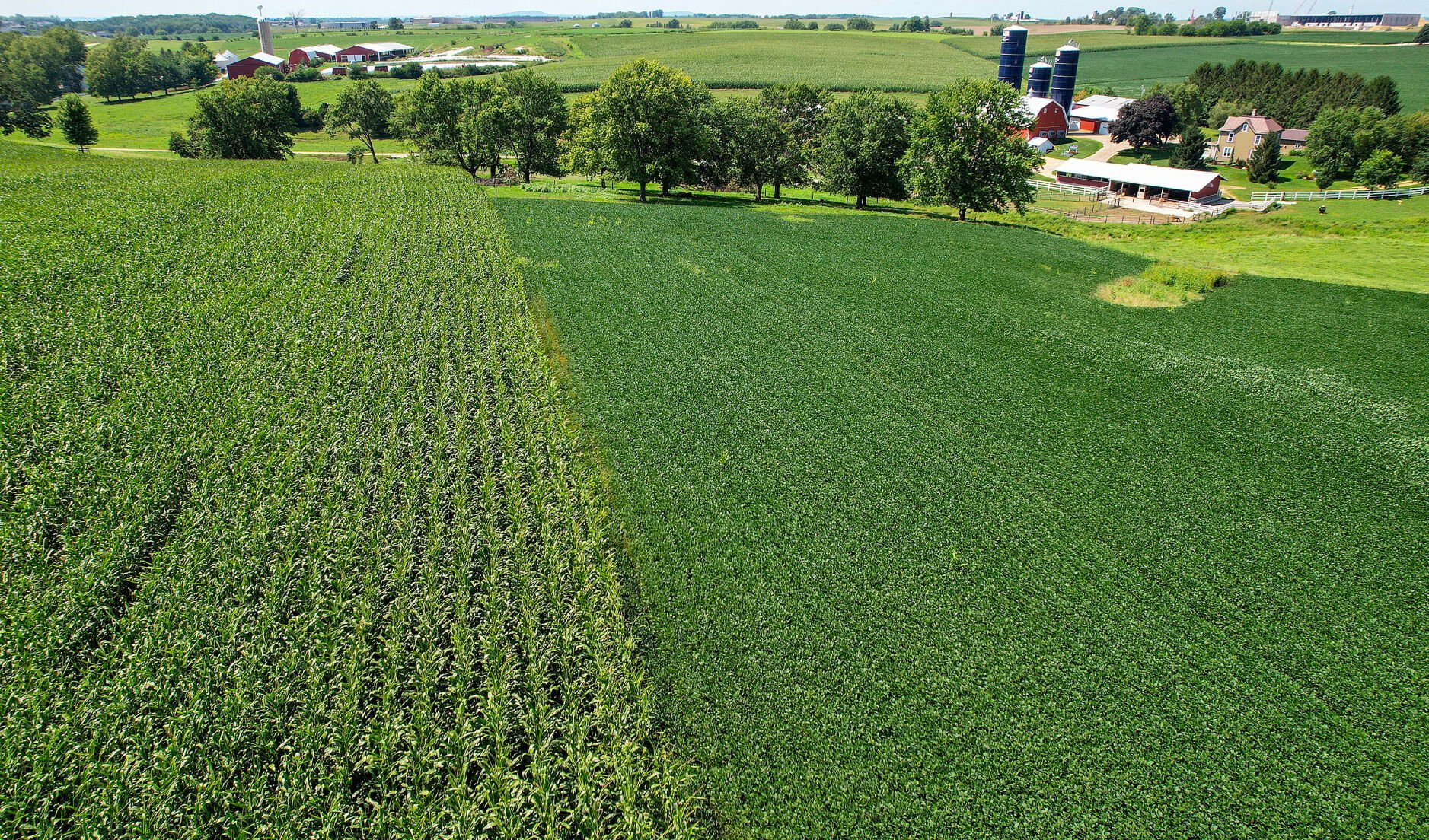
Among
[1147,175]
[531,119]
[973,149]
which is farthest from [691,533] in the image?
[1147,175]

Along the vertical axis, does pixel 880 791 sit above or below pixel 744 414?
below

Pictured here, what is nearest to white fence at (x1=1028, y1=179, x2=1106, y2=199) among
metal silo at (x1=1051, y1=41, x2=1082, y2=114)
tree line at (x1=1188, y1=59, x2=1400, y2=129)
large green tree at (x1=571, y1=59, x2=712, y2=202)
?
tree line at (x1=1188, y1=59, x2=1400, y2=129)

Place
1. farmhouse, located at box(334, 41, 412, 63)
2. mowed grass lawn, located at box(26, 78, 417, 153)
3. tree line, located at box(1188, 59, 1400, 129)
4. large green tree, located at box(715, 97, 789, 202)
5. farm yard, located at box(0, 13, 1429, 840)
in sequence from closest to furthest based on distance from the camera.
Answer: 1. farm yard, located at box(0, 13, 1429, 840)
2. large green tree, located at box(715, 97, 789, 202)
3. tree line, located at box(1188, 59, 1400, 129)
4. mowed grass lawn, located at box(26, 78, 417, 153)
5. farmhouse, located at box(334, 41, 412, 63)

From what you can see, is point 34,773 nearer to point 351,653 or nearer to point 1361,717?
point 351,653

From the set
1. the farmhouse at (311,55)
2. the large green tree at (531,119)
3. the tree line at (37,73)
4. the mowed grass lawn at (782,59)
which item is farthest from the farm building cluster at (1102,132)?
the farmhouse at (311,55)

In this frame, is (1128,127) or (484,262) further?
(1128,127)

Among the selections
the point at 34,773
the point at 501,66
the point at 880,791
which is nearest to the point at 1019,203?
the point at 880,791

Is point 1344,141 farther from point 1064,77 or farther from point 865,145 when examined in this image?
point 865,145

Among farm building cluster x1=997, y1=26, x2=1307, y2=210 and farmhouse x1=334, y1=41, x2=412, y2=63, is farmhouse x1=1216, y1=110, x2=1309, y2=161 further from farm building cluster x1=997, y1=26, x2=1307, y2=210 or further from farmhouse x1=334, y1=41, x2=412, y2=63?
farmhouse x1=334, y1=41, x2=412, y2=63
